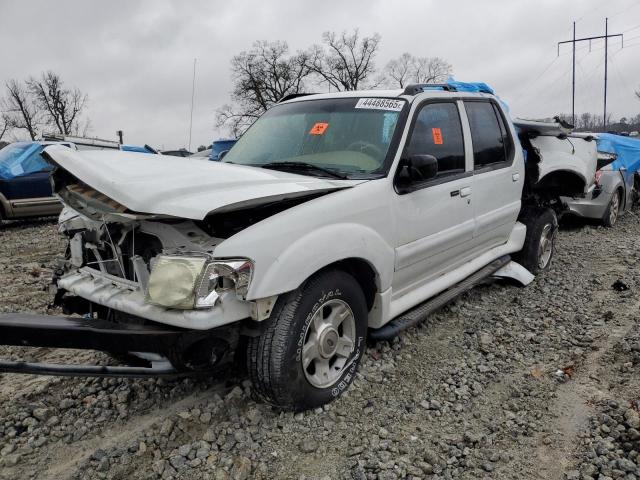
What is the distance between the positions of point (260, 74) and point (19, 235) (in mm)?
38436

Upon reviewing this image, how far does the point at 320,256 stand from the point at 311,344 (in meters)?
0.53

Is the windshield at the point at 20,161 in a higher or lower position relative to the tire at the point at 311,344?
higher

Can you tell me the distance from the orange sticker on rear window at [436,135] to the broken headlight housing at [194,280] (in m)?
2.00

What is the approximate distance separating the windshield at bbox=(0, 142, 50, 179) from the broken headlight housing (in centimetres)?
872

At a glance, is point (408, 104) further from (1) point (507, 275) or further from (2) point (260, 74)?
(2) point (260, 74)

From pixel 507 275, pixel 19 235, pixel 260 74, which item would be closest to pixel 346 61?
pixel 260 74

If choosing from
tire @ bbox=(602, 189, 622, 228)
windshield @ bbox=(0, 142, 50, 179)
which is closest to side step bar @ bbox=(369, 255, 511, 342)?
tire @ bbox=(602, 189, 622, 228)

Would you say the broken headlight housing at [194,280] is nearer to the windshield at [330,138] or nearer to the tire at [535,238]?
the windshield at [330,138]

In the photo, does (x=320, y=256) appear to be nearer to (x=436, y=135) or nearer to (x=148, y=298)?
(x=148, y=298)

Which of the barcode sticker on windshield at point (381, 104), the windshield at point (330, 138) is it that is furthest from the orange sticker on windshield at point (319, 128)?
the barcode sticker on windshield at point (381, 104)

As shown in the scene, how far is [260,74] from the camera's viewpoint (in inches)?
1752

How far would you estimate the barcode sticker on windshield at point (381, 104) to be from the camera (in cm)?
351

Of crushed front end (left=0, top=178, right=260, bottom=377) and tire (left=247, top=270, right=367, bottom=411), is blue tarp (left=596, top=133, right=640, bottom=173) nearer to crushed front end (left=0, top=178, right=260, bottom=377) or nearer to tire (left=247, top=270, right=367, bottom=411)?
tire (left=247, top=270, right=367, bottom=411)

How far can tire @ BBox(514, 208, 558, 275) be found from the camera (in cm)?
541
